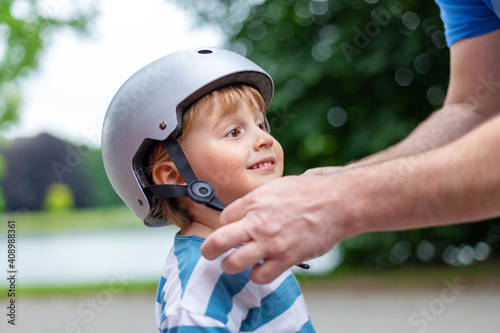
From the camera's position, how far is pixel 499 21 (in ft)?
8.66

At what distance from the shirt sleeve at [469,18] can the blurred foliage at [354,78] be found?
15.7 feet

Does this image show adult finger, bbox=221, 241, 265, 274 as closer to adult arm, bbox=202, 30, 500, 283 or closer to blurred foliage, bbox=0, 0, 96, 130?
adult arm, bbox=202, 30, 500, 283

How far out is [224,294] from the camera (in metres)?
1.68

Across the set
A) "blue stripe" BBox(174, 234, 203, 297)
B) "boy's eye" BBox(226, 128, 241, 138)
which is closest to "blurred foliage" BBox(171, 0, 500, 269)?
"boy's eye" BBox(226, 128, 241, 138)

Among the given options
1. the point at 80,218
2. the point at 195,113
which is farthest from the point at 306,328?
the point at 80,218

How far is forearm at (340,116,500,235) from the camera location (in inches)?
53.9

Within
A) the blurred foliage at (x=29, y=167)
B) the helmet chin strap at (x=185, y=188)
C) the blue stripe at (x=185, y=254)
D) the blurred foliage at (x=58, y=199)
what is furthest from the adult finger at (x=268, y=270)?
the blurred foliage at (x=58, y=199)

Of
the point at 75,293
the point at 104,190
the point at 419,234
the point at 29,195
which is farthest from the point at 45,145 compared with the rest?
the point at 419,234

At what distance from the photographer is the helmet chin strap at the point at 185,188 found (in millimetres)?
1895

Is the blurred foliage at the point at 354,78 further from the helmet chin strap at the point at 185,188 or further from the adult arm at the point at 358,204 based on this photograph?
the adult arm at the point at 358,204

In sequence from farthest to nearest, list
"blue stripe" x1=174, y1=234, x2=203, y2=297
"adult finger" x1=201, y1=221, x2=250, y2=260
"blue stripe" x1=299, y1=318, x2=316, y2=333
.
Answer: "blue stripe" x1=299, y1=318, x2=316, y2=333
"blue stripe" x1=174, y1=234, x2=203, y2=297
"adult finger" x1=201, y1=221, x2=250, y2=260

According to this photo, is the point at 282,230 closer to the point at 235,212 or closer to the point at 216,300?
the point at 235,212

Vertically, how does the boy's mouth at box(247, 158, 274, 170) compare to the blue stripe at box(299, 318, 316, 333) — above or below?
above

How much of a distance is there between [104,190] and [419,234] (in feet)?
133
